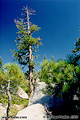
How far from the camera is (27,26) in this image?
40.4ft

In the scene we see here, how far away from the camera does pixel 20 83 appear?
6.75 meters

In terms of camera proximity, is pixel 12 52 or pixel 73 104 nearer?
pixel 73 104

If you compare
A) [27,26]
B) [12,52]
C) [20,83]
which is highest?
[27,26]

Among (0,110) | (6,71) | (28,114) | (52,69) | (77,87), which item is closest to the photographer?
(77,87)

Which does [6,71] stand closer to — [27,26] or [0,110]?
[0,110]

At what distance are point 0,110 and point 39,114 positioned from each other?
4.74 metres

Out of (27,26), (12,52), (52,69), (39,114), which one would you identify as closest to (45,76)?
(52,69)

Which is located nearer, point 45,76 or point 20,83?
point 45,76

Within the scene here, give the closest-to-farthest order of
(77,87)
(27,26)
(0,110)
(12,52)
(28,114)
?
(77,87) < (28,114) < (0,110) < (12,52) < (27,26)

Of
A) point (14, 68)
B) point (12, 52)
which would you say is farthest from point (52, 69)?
point (12, 52)

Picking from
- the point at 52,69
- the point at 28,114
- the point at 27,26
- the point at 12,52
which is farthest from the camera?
the point at 27,26

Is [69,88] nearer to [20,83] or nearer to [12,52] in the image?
[20,83]

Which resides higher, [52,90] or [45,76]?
[45,76]

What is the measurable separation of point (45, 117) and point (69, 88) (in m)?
1.62
